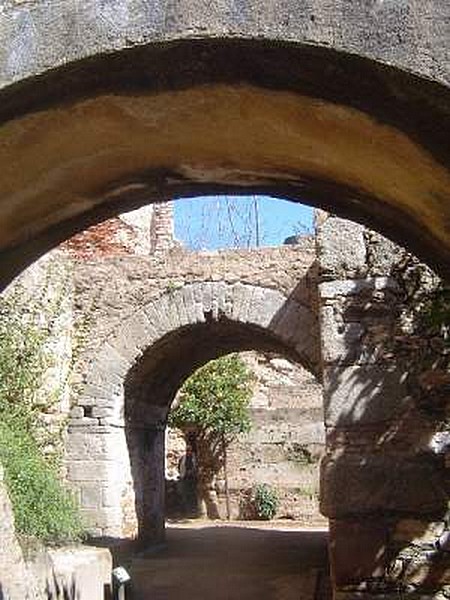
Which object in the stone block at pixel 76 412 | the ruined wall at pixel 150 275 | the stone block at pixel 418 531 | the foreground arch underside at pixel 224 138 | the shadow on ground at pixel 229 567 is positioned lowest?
the shadow on ground at pixel 229 567

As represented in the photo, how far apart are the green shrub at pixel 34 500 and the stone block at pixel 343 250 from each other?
295cm

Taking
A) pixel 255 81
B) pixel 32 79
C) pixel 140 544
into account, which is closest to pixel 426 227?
pixel 255 81

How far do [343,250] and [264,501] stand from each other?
33.9ft

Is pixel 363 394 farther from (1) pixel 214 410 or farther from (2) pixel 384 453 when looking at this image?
(1) pixel 214 410

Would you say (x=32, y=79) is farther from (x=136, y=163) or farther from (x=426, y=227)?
(x=426, y=227)

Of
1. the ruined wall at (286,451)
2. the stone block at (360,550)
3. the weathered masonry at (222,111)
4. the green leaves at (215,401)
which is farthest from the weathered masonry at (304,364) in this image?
the ruined wall at (286,451)

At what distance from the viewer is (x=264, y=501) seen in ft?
52.0

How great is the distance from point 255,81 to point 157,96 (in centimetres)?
25

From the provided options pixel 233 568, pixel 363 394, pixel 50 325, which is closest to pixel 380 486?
pixel 363 394

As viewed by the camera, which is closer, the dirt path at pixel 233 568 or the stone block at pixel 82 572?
the stone block at pixel 82 572

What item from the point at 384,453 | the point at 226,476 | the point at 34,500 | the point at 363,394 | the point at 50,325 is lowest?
the point at 34,500

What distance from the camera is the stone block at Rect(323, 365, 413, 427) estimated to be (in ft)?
19.4

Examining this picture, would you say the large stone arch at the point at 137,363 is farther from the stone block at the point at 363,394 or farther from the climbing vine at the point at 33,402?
the stone block at the point at 363,394

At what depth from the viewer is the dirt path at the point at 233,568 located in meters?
8.36
